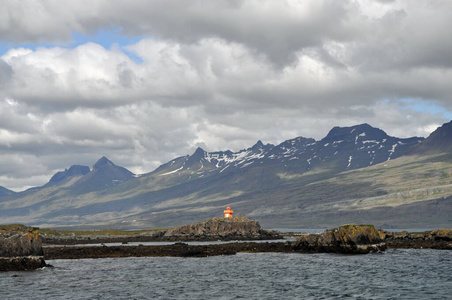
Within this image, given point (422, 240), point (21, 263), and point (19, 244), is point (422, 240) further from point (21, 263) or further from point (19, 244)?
point (19, 244)

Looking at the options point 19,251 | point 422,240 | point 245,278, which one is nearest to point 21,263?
point 19,251

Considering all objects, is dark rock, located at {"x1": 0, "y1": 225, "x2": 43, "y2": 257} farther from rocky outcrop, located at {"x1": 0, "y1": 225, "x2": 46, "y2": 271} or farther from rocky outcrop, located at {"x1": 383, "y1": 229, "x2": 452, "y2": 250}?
rocky outcrop, located at {"x1": 383, "y1": 229, "x2": 452, "y2": 250}

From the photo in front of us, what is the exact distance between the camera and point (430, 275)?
62.5 metres

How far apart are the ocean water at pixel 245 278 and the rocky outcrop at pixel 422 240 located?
17.7 meters

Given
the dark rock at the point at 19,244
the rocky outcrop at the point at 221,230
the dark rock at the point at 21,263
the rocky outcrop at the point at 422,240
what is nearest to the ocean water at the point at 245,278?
the dark rock at the point at 21,263

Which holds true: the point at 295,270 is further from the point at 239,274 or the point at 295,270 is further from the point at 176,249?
the point at 176,249

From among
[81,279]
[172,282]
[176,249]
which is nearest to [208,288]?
[172,282]

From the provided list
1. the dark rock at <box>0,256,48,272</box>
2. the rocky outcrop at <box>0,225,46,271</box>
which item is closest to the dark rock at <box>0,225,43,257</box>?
the rocky outcrop at <box>0,225,46,271</box>

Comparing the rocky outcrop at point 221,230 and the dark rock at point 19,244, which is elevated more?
the dark rock at point 19,244

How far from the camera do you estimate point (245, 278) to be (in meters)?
63.3

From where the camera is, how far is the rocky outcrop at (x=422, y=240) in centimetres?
10531

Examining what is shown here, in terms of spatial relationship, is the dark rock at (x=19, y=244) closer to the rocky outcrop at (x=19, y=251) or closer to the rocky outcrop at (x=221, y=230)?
the rocky outcrop at (x=19, y=251)

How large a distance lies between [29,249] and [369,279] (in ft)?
156

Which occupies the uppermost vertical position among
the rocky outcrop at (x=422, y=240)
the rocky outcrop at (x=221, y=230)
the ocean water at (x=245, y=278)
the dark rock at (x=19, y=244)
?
the dark rock at (x=19, y=244)
